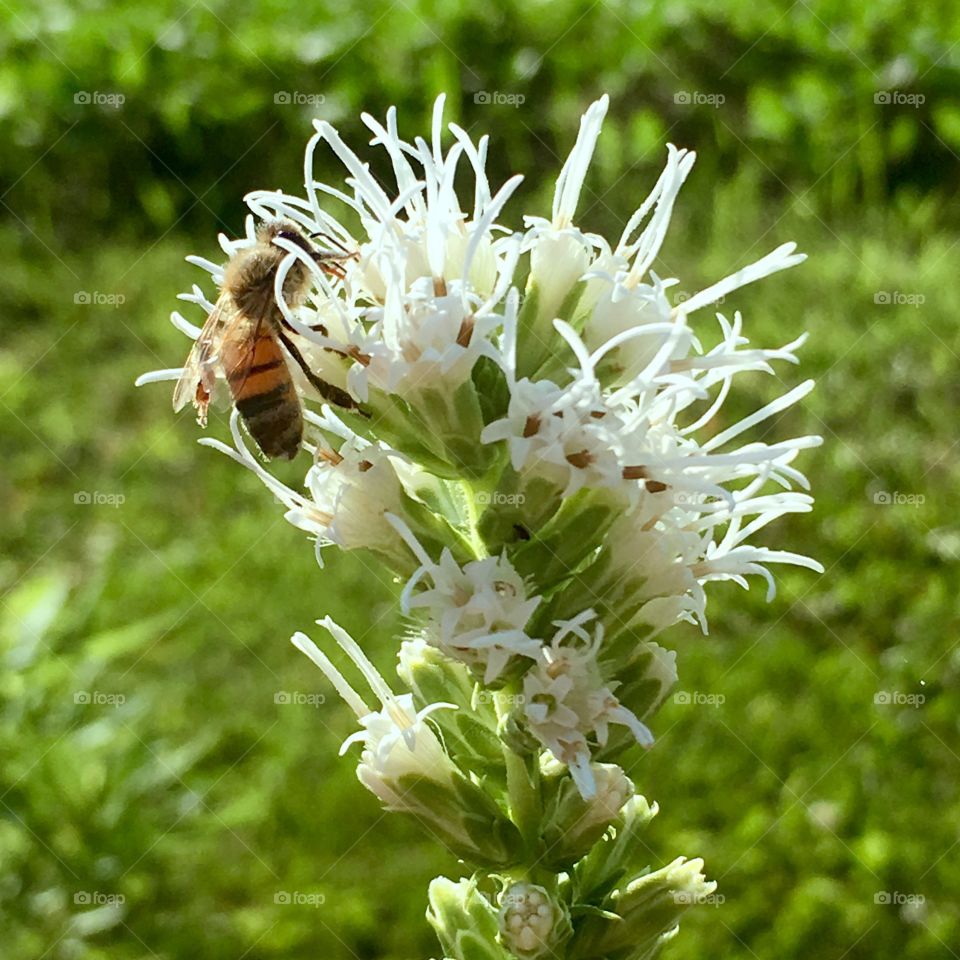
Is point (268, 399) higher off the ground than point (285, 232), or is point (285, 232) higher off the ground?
point (285, 232)

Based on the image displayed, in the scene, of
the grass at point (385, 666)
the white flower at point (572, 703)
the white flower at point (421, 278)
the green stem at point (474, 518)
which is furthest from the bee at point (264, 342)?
the grass at point (385, 666)

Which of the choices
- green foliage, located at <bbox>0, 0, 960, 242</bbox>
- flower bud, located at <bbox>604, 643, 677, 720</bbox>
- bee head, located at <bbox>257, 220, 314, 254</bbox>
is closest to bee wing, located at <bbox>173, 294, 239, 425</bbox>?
bee head, located at <bbox>257, 220, 314, 254</bbox>

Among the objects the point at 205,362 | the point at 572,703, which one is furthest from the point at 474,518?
the point at 205,362

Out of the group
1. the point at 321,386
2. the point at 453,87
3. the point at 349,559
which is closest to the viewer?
→ the point at 321,386

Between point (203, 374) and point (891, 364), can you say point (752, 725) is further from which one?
point (203, 374)

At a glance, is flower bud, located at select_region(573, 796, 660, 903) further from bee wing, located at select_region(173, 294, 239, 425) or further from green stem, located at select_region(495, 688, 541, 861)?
bee wing, located at select_region(173, 294, 239, 425)

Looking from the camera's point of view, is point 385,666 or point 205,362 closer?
point 205,362

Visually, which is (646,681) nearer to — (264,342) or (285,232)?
(264,342)
